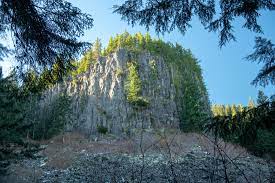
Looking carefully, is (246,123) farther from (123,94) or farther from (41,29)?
(123,94)

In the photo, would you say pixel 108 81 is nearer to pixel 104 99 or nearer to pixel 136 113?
pixel 104 99

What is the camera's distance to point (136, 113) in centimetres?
4519

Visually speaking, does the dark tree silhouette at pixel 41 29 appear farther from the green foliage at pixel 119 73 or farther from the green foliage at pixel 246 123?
the green foliage at pixel 119 73

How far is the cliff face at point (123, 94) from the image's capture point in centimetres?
4506

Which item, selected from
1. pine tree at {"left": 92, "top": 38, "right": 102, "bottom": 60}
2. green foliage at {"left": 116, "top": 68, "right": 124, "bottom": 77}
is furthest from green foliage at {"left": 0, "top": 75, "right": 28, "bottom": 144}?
pine tree at {"left": 92, "top": 38, "right": 102, "bottom": 60}

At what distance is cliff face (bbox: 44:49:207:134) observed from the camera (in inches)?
1774

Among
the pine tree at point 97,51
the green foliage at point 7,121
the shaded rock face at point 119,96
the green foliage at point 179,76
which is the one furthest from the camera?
the pine tree at point 97,51

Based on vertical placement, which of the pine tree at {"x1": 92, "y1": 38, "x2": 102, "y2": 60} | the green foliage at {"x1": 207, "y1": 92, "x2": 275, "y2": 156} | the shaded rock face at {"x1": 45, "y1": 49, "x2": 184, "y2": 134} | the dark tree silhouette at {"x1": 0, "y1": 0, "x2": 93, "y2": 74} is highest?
the pine tree at {"x1": 92, "y1": 38, "x2": 102, "y2": 60}

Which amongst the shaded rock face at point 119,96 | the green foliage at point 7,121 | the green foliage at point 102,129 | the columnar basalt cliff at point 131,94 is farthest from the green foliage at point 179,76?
the green foliage at point 7,121

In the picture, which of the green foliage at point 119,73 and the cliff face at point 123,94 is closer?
the cliff face at point 123,94

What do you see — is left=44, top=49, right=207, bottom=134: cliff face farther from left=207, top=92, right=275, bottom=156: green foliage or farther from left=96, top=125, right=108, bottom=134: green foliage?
left=207, top=92, right=275, bottom=156: green foliage

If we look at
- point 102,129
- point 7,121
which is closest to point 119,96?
point 102,129

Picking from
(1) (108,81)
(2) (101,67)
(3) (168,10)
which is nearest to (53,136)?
(1) (108,81)

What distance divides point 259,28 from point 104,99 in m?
45.3
